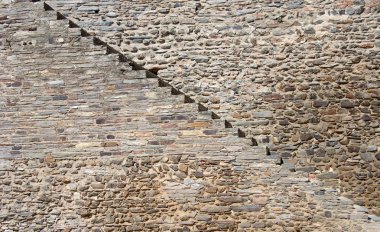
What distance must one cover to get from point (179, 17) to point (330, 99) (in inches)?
115

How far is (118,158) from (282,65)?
3.26 metres

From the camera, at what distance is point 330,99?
32.3ft

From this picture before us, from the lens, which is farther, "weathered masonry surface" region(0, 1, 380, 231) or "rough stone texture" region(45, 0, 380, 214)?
"rough stone texture" region(45, 0, 380, 214)

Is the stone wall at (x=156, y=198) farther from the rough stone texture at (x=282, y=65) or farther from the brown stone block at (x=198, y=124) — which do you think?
the rough stone texture at (x=282, y=65)

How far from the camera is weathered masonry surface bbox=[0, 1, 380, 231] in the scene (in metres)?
8.09

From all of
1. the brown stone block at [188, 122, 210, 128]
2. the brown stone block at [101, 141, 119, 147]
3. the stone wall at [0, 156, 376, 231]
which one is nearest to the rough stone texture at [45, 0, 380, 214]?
the brown stone block at [188, 122, 210, 128]

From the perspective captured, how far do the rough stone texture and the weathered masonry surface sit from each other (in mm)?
1339

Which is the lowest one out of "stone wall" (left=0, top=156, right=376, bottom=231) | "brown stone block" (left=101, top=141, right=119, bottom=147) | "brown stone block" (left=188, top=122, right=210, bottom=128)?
"stone wall" (left=0, top=156, right=376, bottom=231)

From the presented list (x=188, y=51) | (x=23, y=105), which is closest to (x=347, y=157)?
(x=188, y=51)

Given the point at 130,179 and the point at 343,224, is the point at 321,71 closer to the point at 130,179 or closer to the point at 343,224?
the point at 343,224

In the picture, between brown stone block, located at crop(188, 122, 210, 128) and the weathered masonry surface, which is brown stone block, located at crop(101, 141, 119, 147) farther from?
brown stone block, located at crop(188, 122, 210, 128)

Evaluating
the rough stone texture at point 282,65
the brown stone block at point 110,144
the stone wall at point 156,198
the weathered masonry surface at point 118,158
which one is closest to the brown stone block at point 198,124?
the weathered masonry surface at point 118,158

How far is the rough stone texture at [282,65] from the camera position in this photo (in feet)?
31.6

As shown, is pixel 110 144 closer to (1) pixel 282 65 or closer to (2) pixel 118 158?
(2) pixel 118 158
